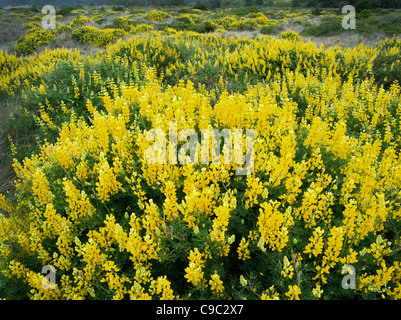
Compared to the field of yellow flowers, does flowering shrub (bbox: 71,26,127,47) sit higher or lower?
higher

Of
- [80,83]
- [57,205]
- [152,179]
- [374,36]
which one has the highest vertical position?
[374,36]

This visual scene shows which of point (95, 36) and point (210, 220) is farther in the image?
point (95, 36)

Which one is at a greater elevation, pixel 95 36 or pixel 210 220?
pixel 95 36

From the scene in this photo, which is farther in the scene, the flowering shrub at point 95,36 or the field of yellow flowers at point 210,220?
the flowering shrub at point 95,36

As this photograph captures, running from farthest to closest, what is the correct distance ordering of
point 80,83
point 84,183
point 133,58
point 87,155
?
1. point 133,58
2. point 80,83
3. point 87,155
4. point 84,183

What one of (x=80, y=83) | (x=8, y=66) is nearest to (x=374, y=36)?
(x=80, y=83)

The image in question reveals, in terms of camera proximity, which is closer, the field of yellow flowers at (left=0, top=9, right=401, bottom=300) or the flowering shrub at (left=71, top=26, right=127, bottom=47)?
the field of yellow flowers at (left=0, top=9, right=401, bottom=300)

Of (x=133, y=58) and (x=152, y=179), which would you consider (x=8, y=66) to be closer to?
(x=133, y=58)

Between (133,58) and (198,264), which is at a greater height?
(133,58)

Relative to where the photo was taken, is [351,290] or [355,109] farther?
[355,109]

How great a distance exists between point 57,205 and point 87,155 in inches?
30.8

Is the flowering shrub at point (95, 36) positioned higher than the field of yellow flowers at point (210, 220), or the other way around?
the flowering shrub at point (95, 36)

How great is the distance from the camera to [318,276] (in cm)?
196
